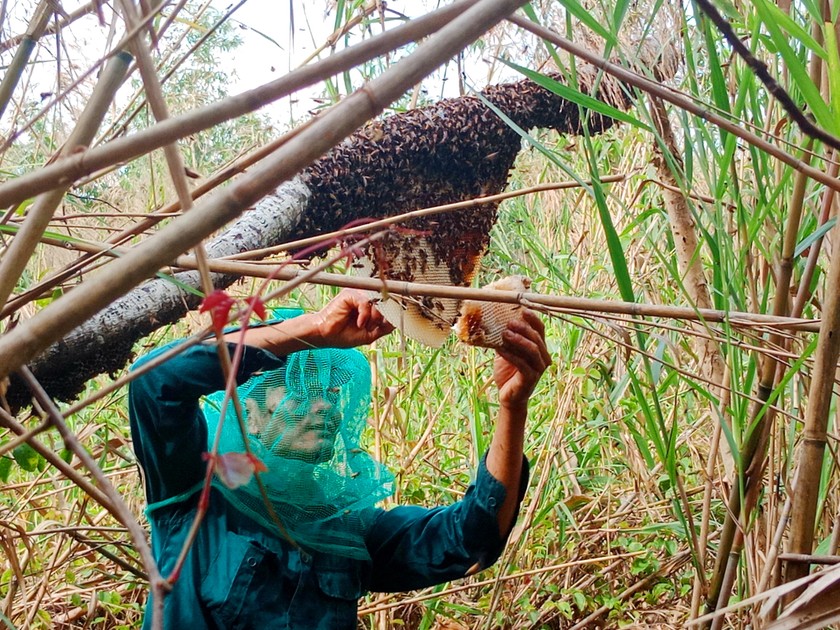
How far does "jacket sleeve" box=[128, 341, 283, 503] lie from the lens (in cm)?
117

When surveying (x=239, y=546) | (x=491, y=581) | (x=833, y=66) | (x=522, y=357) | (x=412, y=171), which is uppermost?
(x=412, y=171)

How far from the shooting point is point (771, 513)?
3.31ft

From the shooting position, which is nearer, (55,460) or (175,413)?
(55,460)

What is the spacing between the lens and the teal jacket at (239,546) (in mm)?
1221

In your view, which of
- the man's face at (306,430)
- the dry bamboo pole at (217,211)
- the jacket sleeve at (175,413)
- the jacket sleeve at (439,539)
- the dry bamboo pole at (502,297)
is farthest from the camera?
the jacket sleeve at (439,539)

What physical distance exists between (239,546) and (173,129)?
1.20 meters

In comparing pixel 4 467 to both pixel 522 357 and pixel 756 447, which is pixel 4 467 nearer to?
pixel 522 357

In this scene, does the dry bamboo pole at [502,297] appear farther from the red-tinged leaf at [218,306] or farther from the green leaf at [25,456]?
the green leaf at [25,456]

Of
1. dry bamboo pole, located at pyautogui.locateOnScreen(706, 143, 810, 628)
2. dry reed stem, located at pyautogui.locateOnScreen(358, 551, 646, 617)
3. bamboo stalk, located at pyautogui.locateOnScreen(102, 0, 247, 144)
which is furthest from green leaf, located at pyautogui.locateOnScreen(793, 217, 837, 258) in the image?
dry reed stem, located at pyautogui.locateOnScreen(358, 551, 646, 617)

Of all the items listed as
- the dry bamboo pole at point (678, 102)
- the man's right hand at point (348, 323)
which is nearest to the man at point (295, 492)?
the man's right hand at point (348, 323)

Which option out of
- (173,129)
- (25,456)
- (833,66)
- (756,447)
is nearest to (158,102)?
(173,129)

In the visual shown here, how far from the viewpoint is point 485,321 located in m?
1.13

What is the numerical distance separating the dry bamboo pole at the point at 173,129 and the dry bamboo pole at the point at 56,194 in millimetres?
67

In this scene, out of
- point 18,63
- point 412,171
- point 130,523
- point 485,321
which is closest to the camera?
point 130,523
